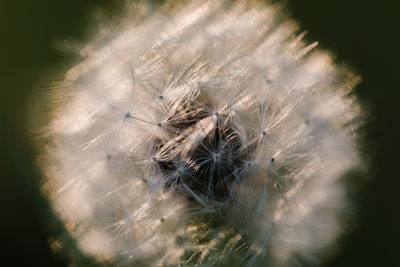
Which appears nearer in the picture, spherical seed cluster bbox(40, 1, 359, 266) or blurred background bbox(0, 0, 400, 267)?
spherical seed cluster bbox(40, 1, 359, 266)

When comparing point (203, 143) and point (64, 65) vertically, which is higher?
point (64, 65)

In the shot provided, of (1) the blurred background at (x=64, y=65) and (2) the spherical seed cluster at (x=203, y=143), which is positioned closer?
(2) the spherical seed cluster at (x=203, y=143)

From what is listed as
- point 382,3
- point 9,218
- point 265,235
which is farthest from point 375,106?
point 9,218

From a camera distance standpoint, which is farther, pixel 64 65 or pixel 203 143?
pixel 64 65

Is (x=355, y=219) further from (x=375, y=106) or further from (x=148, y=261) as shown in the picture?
(x=148, y=261)
